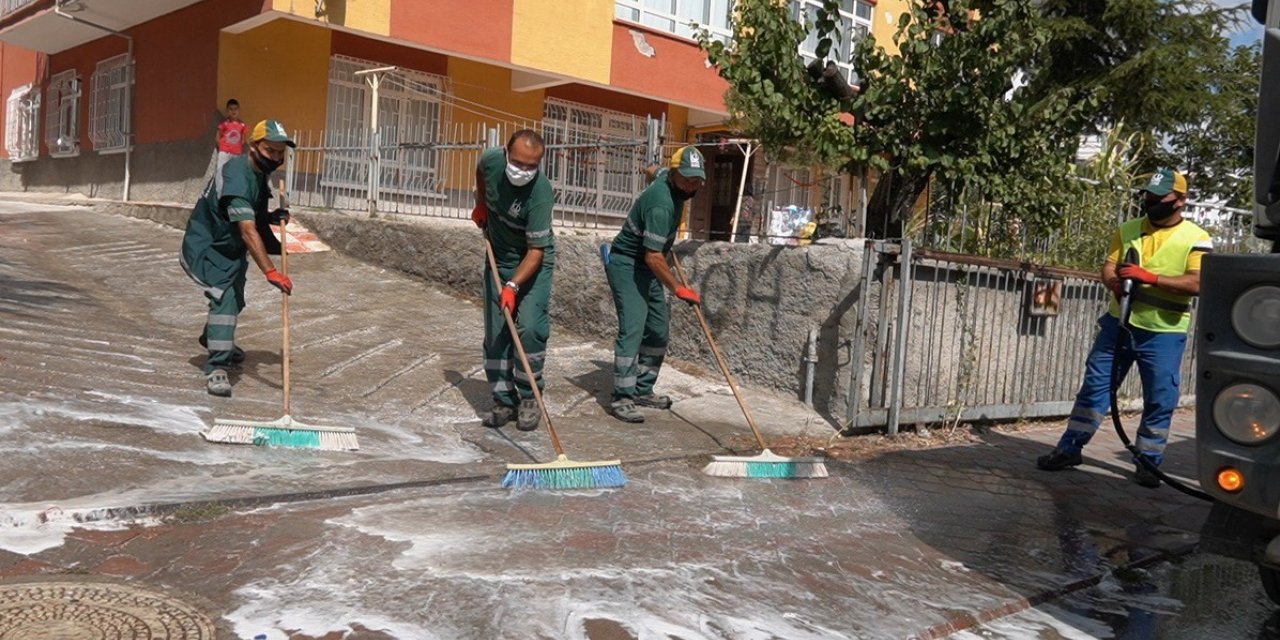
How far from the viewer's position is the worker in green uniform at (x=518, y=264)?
5895 millimetres

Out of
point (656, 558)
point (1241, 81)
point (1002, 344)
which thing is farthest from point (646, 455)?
point (1241, 81)

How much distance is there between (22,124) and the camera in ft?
75.2

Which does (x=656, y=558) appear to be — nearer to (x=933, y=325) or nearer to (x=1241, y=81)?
(x=933, y=325)

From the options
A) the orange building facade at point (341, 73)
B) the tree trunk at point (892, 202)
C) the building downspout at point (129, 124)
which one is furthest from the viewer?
the building downspout at point (129, 124)

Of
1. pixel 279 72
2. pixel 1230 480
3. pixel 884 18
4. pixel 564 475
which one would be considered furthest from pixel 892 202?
pixel 884 18

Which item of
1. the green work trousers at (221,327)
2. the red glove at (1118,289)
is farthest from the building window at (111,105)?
the red glove at (1118,289)

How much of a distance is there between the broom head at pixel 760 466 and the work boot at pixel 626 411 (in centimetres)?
101

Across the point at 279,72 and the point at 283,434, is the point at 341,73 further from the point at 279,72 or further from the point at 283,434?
the point at 283,434

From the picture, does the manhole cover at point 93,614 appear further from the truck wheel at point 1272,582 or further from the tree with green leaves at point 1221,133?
the tree with green leaves at point 1221,133

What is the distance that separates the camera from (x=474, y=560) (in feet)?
12.5

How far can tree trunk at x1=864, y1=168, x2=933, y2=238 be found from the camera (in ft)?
26.3

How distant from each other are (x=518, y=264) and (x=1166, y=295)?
3.64 m

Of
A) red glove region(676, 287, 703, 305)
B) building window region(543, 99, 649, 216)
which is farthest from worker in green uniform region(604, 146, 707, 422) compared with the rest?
building window region(543, 99, 649, 216)

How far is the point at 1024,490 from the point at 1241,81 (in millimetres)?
18439
